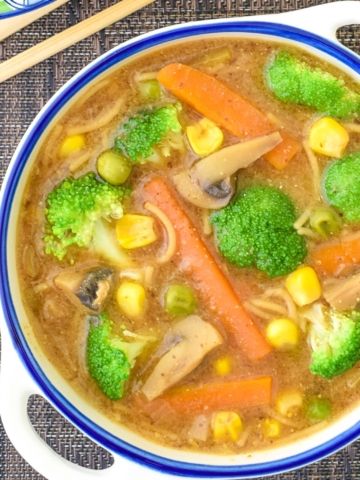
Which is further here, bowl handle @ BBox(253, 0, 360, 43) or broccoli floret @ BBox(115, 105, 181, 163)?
broccoli floret @ BBox(115, 105, 181, 163)

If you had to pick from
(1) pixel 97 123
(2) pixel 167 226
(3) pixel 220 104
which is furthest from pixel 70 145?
(3) pixel 220 104

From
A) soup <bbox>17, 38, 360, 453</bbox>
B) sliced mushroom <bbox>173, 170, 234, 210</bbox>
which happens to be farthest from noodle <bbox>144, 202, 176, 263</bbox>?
sliced mushroom <bbox>173, 170, 234, 210</bbox>

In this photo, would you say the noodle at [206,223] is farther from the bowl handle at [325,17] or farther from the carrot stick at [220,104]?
the bowl handle at [325,17]

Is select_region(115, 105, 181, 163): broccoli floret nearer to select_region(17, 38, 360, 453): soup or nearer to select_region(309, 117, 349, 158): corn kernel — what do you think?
select_region(17, 38, 360, 453): soup

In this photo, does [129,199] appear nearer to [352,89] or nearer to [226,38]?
[226,38]

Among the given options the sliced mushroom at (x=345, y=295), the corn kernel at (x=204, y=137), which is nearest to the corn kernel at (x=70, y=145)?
the corn kernel at (x=204, y=137)

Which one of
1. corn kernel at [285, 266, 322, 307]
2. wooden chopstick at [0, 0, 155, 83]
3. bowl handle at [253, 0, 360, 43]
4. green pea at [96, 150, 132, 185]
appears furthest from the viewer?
wooden chopstick at [0, 0, 155, 83]
